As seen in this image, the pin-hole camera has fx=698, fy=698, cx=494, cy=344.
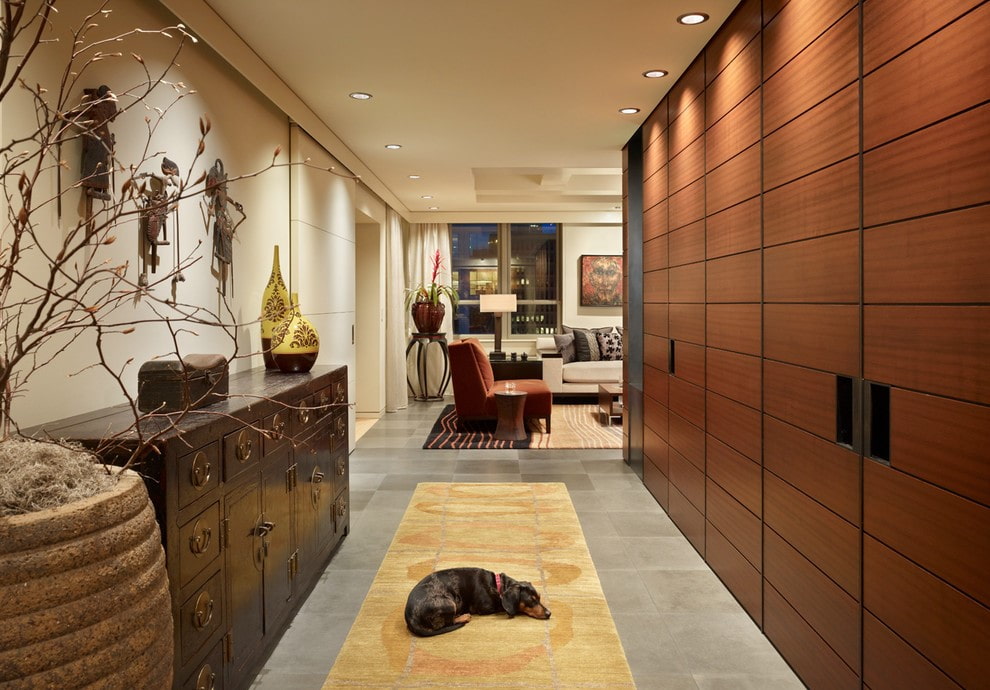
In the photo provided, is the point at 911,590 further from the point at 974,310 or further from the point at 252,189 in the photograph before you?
the point at 252,189

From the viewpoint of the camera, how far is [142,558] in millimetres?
1114

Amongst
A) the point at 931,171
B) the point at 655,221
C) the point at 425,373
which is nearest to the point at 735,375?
the point at 931,171

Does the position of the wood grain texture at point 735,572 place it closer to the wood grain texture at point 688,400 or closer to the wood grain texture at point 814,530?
the wood grain texture at point 814,530

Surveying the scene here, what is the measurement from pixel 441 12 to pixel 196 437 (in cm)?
217

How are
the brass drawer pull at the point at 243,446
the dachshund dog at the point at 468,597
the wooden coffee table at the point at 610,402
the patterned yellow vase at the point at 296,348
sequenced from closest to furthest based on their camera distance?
the brass drawer pull at the point at 243,446
the dachshund dog at the point at 468,597
the patterned yellow vase at the point at 296,348
the wooden coffee table at the point at 610,402

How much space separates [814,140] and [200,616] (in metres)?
2.40

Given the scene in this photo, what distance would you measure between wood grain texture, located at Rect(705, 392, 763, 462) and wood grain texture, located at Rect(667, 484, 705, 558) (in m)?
0.54

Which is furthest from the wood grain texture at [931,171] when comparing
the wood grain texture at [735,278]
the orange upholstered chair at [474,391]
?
the orange upholstered chair at [474,391]

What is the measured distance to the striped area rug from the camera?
6.55m

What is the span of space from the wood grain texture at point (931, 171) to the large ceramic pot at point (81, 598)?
1796mm

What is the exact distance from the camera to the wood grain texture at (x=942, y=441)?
4.94 ft

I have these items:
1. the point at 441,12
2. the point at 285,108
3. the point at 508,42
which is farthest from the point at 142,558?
the point at 285,108

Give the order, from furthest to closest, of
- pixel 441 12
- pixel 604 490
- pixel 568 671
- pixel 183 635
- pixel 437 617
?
pixel 604 490 → pixel 441 12 → pixel 437 617 → pixel 568 671 → pixel 183 635

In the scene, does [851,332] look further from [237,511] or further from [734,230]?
[237,511]
